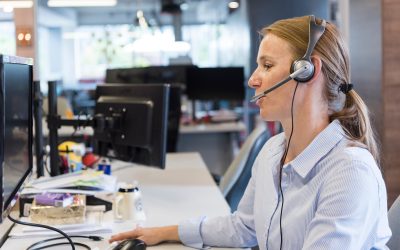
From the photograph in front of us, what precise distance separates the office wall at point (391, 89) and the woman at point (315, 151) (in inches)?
65.0

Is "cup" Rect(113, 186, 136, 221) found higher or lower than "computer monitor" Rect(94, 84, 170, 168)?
lower

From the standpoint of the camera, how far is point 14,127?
1270 millimetres

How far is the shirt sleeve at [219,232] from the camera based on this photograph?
1388mm

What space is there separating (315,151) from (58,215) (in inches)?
31.4

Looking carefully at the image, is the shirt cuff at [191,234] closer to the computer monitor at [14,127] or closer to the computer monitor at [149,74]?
the computer monitor at [14,127]

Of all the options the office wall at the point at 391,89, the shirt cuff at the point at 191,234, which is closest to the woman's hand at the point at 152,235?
the shirt cuff at the point at 191,234

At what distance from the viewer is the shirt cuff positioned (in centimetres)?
138

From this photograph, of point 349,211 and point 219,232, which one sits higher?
point 349,211

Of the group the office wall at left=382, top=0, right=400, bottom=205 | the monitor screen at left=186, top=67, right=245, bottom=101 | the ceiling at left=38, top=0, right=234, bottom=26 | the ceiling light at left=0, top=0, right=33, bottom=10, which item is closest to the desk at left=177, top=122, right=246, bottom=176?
the monitor screen at left=186, top=67, right=245, bottom=101

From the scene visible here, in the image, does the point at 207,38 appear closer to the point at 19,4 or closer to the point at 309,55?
the point at 19,4

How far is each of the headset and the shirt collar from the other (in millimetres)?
139

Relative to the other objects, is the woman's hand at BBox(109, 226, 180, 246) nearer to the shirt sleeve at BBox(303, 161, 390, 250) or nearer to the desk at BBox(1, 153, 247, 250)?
the desk at BBox(1, 153, 247, 250)

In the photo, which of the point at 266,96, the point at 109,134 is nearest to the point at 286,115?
the point at 266,96

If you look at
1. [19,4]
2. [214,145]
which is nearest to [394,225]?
[19,4]
